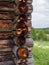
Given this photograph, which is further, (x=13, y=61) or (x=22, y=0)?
(x=13, y=61)

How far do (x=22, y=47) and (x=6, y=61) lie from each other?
0.51 m

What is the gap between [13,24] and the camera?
5449mm

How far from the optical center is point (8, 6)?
552 centimetres

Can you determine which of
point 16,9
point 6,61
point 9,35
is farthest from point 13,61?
point 16,9

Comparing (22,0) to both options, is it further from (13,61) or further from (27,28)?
(13,61)

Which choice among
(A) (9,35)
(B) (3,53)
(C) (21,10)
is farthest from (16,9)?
(B) (3,53)

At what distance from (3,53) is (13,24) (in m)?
Answer: 0.59

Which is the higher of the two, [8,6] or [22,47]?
[8,6]

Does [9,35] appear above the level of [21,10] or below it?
below

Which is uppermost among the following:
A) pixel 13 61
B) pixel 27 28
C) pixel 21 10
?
pixel 21 10

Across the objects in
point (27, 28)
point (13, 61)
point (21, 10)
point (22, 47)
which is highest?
point (21, 10)

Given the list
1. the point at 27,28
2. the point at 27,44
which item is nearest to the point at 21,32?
the point at 27,28

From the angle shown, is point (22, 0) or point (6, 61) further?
point (6, 61)

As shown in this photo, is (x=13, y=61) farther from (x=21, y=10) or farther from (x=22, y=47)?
(x=21, y=10)
